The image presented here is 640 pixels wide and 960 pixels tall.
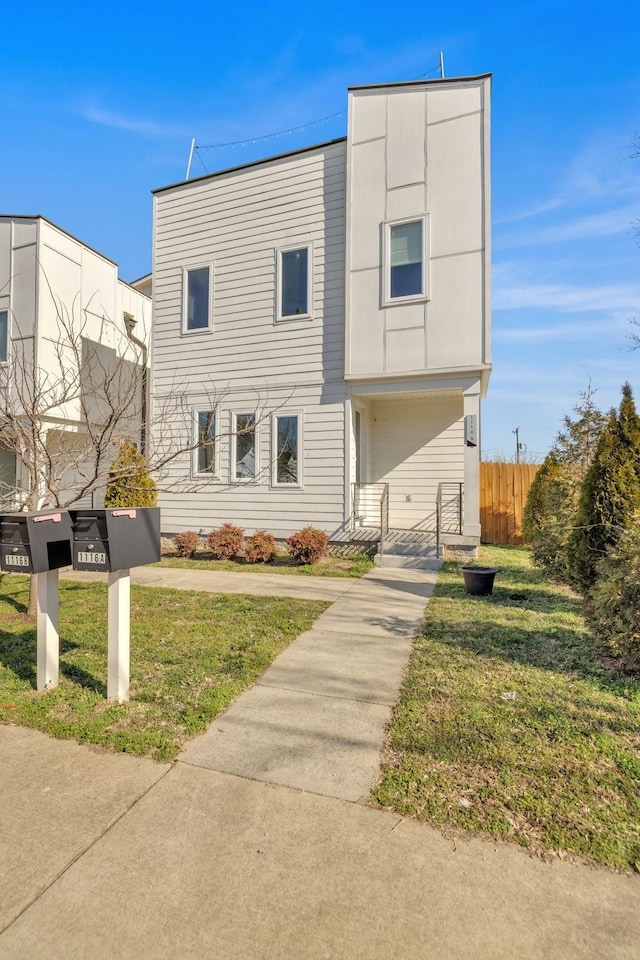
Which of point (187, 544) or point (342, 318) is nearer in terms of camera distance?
point (342, 318)

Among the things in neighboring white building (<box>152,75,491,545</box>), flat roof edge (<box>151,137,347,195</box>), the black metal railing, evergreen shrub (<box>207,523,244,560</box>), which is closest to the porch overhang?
neighboring white building (<box>152,75,491,545</box>)

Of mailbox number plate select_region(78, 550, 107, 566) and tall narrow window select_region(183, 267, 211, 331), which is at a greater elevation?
tall narrow window select_region(183, 267, 211, 331)

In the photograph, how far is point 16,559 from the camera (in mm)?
3010

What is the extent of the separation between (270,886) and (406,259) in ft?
31.0

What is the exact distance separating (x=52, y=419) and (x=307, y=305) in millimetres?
7071

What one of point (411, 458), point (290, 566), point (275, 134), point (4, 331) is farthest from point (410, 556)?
point (4, 331)

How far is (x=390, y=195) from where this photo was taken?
29.7ft

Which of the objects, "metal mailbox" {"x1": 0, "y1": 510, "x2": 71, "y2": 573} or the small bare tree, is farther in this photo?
the small bare tree

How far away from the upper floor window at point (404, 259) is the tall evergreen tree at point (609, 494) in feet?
15.8

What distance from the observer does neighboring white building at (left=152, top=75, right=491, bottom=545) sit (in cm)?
864

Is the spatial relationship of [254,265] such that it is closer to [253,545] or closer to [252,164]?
[252,164]

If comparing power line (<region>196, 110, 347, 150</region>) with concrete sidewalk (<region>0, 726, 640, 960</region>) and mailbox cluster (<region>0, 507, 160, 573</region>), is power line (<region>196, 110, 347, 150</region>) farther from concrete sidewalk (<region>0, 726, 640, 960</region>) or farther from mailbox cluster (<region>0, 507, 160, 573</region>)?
concrete sidewalk (<region>0, 726, 640, 960</region>)

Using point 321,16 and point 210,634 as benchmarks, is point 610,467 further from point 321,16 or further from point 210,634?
point 321,16

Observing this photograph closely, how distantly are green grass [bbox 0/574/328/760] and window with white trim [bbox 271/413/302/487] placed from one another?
12.7ft
